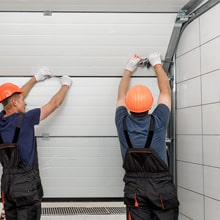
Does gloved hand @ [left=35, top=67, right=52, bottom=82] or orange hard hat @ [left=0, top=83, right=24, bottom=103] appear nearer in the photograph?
orange hard hat @ [left=0, top=83, right=24, bottom=103]

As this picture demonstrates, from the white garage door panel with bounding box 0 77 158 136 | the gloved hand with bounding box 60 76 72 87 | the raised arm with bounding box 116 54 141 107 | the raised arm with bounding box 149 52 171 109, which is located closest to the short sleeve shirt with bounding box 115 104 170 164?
the raised arm with bounding box 149 52 171 109

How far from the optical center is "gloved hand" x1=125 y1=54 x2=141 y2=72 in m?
2.41

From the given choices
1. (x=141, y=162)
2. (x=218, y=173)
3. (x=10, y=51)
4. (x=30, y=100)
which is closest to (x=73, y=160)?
(x=30, y=100)

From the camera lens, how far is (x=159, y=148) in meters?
2.01

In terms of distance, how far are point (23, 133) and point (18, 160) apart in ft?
0.63

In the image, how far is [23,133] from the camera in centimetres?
215

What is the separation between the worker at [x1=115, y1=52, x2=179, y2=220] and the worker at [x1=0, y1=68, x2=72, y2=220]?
0.66 m

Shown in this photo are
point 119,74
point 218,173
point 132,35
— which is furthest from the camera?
point 119,74

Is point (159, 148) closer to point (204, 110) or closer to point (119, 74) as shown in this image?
point (204, 110)

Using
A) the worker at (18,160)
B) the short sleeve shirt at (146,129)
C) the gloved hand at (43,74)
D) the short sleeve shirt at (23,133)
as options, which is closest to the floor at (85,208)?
the worker at (18,160)

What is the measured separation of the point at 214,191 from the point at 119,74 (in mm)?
1178

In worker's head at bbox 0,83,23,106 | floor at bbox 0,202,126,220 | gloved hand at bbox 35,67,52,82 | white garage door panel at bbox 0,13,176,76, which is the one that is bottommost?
floor at bbox 0,202,126,220

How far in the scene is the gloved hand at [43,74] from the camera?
2.45m

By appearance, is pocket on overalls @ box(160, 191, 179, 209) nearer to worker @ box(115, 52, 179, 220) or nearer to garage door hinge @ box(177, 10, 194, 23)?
worker @ box(115, 52, 179, 220)
